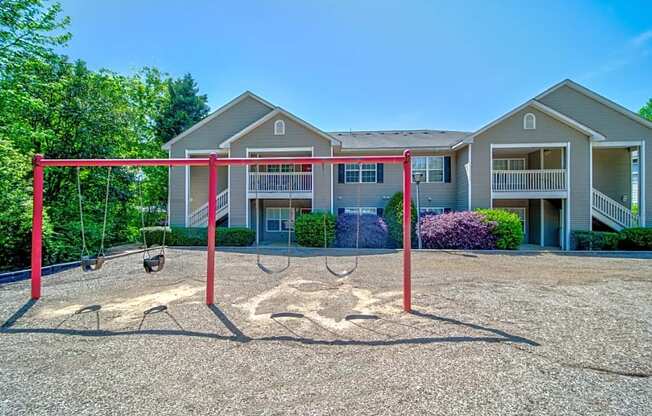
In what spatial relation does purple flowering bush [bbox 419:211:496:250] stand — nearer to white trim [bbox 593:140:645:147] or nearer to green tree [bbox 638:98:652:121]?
white trim [bbox 593:140:645:147]

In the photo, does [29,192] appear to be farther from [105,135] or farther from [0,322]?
[0,322]

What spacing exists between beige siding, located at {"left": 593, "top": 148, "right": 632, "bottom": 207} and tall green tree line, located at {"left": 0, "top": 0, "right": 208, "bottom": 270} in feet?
81.0

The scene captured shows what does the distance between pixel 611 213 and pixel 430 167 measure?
841cm

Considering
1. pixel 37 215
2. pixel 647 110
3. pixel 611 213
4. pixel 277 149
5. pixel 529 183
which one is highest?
pixel 647 110

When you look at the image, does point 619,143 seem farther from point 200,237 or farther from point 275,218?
point 200,237

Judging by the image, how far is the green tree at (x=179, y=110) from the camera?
24.4 m

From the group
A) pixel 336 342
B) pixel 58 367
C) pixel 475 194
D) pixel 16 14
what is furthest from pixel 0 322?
pixel 475 194

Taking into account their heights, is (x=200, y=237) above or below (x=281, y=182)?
below

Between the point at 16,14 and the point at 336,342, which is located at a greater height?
the point at 16,14

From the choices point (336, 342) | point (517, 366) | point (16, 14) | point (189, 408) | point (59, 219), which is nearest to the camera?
point (189, 408)

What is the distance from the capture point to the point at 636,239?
12414mm

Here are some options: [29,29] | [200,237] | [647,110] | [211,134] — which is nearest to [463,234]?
[200,237]

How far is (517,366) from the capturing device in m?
3.22

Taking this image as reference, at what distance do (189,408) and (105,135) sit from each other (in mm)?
16242
